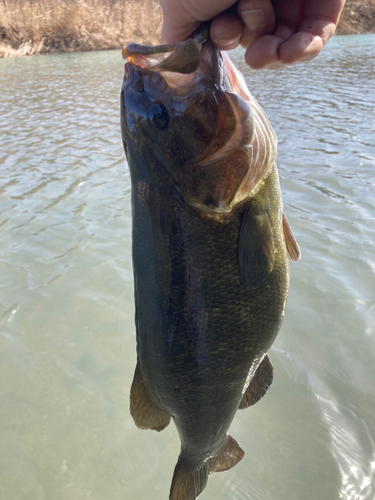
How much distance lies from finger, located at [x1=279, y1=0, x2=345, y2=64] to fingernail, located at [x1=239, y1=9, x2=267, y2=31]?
0.50 feet

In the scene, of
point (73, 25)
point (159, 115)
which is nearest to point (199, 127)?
point (159, 115)

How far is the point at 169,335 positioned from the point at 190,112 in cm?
97

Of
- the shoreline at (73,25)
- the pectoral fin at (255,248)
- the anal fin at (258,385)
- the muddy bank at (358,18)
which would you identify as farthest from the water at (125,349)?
the muddy bank at (358,18)

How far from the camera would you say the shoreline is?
36031 mm

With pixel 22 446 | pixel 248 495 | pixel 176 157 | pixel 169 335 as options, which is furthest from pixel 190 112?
pixel 22 446

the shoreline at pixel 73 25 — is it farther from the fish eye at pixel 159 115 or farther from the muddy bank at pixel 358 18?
the fish eye at pixel 159 115

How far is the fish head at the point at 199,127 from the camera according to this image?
1.62 metres

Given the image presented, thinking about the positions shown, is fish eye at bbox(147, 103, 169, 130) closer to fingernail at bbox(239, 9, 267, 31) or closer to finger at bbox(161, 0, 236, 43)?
finger at bbox(161, 0, 236, 43)

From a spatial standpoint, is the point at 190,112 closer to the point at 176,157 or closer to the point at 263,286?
the point at 176,157

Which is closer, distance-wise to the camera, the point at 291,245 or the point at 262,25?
the point at 262,25

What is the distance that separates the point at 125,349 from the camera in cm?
364

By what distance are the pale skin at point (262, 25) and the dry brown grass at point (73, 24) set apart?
37.8 meters

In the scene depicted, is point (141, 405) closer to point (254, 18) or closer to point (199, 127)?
point (199, 127)

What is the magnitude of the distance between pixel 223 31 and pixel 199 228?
0.81 meters
